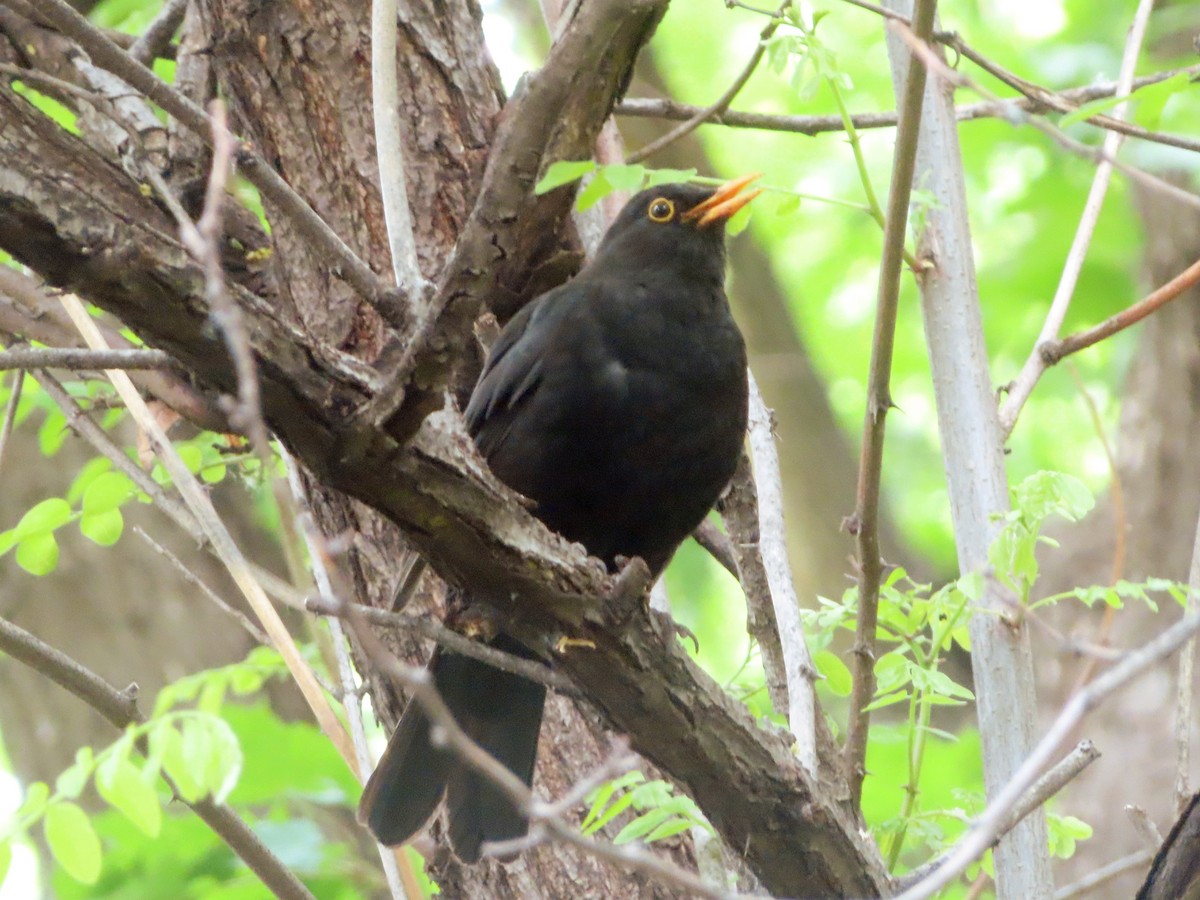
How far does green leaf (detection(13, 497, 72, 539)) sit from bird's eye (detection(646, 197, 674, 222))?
1.71 m

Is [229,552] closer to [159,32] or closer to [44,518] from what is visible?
[44,518]

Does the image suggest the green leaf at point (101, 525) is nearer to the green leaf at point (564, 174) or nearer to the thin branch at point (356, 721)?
the thin branch at point (356, 721)

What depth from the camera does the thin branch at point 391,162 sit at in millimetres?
2170

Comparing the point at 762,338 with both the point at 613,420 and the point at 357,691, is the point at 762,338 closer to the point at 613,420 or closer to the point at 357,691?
the point at 613,420

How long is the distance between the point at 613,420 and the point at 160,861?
6.72 feet

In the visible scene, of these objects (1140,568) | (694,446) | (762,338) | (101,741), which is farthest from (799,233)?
(694,446)

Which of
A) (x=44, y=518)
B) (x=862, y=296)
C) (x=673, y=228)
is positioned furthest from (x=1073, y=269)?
(x=862, y=296)

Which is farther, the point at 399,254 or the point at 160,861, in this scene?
the point at 160,861

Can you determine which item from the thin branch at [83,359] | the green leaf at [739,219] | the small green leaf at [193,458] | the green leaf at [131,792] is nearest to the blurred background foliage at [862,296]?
the green leaf at [739,219]

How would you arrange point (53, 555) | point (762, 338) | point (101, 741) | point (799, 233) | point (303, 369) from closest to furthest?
1. point (303, 369)
2. point (53, 555)
3. point (101, 741)
4. point (762, 338)
5. point (799, 233)

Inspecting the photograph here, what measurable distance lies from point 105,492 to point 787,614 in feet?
5.14

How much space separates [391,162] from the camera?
229 cm

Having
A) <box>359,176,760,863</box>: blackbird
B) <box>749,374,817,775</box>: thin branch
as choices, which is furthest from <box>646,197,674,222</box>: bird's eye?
<box>749,374,817,775</box>: thin branch

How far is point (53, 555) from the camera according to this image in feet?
10.8
